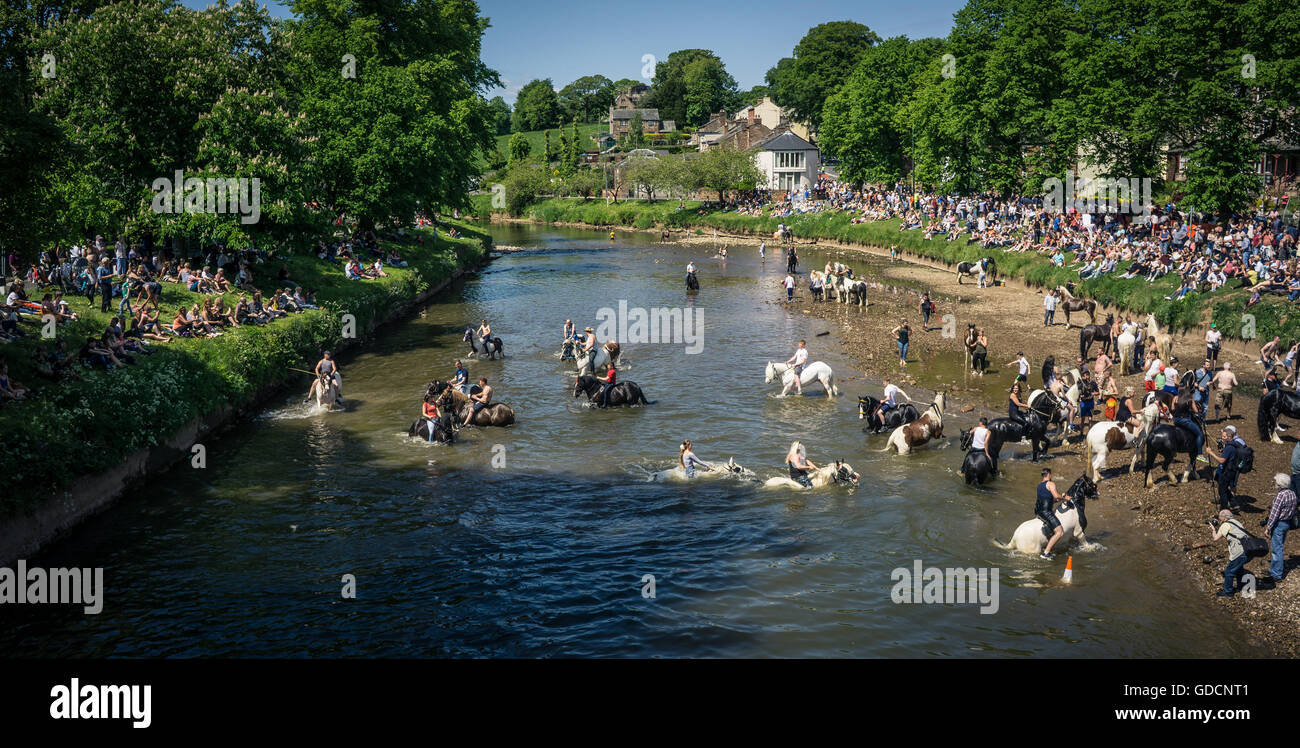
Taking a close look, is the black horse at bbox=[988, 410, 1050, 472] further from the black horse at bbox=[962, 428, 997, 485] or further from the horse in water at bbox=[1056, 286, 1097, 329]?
the horse in water at bbox=[1056, 286, 1097, 329]

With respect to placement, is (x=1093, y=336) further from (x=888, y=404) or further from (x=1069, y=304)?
(x=888, y=404)

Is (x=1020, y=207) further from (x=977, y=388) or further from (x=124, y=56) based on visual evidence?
(x=124, y=56)

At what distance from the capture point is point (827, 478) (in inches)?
931

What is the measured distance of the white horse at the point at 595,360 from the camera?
3606 centimetres

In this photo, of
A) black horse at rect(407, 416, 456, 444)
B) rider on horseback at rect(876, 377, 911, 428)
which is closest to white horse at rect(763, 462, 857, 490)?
rider on horseback at rect(876, 377, 911, 428)

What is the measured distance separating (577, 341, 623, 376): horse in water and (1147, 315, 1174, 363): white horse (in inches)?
790

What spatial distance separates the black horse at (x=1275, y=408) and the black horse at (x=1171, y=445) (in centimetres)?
403

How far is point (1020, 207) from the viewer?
61531 millimetres

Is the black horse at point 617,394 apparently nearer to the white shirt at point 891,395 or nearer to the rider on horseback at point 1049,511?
the white shirt at point 891,395

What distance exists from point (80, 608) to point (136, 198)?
84.2 feet

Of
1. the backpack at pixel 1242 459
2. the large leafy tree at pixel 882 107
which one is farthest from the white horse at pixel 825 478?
the large leafy tree at pixel 882 107

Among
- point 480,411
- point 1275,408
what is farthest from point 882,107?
point 480,411

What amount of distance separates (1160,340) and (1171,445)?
15.5 m

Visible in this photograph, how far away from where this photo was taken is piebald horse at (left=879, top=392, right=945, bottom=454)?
85.2ft
